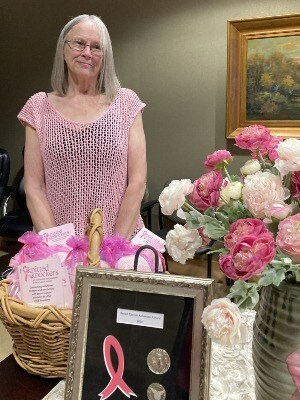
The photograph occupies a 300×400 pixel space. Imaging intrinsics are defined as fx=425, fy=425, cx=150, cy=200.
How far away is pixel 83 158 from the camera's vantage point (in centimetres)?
145

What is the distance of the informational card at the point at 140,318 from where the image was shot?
0.70 m

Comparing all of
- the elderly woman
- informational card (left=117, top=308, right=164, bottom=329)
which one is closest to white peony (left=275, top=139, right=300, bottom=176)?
informational card (left=117, top=308, right=164, bottom=329)

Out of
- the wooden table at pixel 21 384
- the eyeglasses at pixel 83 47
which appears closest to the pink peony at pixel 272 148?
the wooden table at pixel 21 384

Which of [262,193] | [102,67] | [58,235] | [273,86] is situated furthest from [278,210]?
[273,86]

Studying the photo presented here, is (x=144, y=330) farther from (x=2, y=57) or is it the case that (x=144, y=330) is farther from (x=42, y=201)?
(x=2, y=57)

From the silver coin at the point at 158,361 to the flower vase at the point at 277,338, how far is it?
14cm

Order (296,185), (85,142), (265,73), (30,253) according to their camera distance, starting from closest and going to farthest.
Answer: (296,185) < (30,253) < (85,142) < (265,73)

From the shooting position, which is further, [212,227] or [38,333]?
[38,333]

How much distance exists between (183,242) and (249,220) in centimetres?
15

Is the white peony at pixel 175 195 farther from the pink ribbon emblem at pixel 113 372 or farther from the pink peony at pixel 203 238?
the pink ribbon emblem at pixel 113 372

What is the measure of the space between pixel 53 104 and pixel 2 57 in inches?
116

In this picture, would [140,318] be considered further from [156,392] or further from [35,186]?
[35,186]

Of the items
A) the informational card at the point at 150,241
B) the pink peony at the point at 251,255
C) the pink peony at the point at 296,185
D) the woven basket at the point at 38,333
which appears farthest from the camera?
the informational card at the point at 150,241

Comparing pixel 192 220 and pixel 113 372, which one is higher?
pixel 192 220
